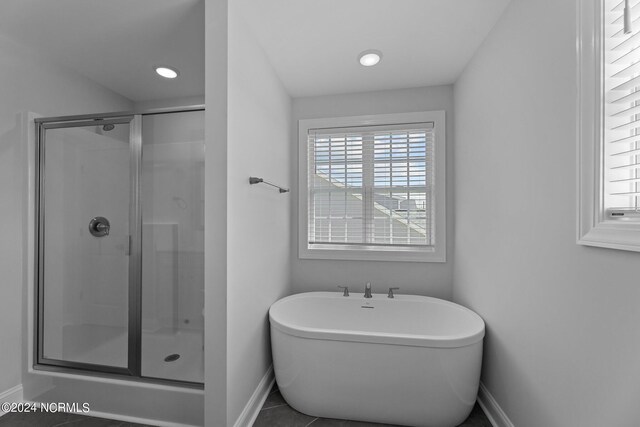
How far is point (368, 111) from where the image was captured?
2.51m

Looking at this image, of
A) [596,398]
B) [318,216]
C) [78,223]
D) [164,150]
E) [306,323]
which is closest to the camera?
[596,398]

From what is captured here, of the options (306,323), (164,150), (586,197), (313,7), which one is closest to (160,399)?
(306,323)

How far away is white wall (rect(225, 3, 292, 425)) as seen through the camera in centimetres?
141

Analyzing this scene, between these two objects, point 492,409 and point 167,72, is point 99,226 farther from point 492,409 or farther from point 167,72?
point 492,409

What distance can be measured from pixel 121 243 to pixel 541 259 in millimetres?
2418

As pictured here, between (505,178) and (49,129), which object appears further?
(49,129)

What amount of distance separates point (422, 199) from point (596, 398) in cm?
170

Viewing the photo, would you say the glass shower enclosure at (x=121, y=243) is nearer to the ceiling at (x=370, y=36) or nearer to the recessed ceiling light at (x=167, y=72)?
the recessed ceiling light at (x=167, y=72)

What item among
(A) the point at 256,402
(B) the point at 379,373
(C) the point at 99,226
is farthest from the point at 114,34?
(B) the point at 379,373

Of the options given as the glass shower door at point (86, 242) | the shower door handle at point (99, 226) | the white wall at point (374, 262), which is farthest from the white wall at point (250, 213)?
the shower door handle at point (99, 226)

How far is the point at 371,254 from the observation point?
2465 mm

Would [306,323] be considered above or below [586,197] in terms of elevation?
below

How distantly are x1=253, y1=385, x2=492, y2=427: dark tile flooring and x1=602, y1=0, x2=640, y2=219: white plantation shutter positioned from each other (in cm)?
144

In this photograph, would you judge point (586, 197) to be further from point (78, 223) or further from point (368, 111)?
point (78, 223)
